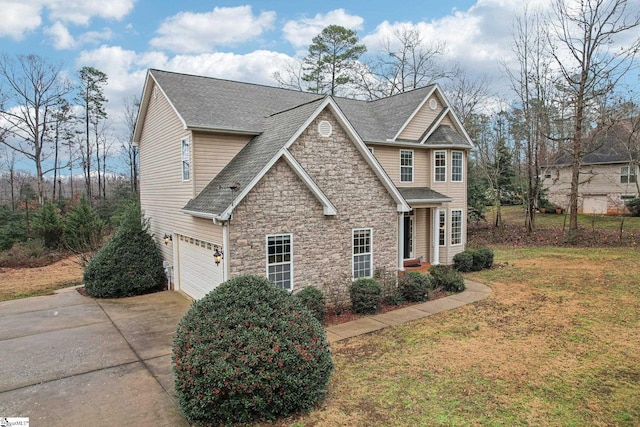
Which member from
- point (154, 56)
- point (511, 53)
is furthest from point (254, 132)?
point (511, 53)

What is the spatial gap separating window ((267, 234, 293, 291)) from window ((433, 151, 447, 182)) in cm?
1038

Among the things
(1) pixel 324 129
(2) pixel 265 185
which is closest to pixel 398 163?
(1) pixel 324 129

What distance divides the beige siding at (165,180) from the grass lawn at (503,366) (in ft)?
18.8

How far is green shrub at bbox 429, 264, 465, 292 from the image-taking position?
44.8 feet

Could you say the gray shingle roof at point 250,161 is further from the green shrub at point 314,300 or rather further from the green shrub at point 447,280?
the green shrub at point 447,280

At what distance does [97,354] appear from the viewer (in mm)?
8555

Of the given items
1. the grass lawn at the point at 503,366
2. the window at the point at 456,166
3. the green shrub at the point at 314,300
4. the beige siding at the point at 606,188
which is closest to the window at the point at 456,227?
the window at the point at 456,166

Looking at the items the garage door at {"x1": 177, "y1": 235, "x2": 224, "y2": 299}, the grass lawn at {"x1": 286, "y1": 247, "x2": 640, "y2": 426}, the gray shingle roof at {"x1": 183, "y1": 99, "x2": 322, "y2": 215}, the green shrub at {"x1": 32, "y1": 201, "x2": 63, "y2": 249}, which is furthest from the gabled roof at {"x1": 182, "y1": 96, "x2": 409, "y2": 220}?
the green shrub at {"x1": 32, "y1": 201, "x2": 63, "y2": 249}

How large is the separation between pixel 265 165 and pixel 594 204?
35.4 meters

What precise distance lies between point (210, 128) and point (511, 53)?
73.8ft

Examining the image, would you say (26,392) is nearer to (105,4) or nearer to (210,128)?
(210,128)

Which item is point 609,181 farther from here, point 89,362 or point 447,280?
point 89,362

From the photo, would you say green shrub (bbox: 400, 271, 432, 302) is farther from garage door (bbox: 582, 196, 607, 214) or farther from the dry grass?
garage door (bbox: 582, 196, 607, 214)

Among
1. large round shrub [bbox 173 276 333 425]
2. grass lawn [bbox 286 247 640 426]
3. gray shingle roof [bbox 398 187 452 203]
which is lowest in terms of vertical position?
grass lawn [bbox 286 247 640 426]
